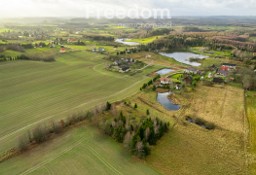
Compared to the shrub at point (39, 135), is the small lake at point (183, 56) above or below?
above

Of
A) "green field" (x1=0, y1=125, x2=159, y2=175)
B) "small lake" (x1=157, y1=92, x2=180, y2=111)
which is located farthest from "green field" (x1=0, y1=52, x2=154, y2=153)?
"small lake" (x1=157, y1=92, x2=180, y2=111)

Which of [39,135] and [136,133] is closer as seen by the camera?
[136,133]

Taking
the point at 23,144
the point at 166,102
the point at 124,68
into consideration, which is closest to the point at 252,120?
the point at 166,102

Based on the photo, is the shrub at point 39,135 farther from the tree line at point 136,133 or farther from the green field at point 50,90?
the tree line at point 136,133

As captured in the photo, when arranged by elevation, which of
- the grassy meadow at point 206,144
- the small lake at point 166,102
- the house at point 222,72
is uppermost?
the house at point 222,72

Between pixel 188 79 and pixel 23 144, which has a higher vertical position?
pixel 188 79

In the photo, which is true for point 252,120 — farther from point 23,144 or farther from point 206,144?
point 23,144

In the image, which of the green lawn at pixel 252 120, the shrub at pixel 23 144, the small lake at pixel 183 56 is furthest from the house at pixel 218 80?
the shrub at pixel 23 144
